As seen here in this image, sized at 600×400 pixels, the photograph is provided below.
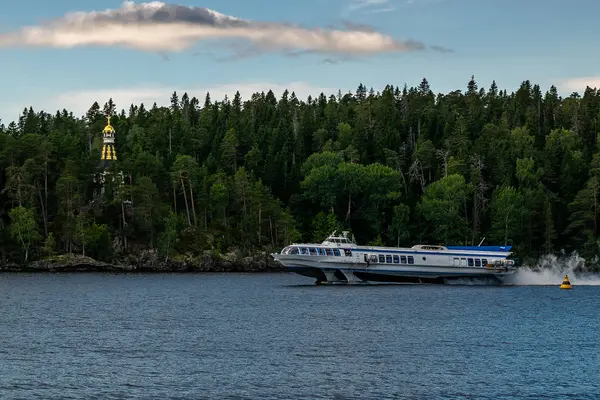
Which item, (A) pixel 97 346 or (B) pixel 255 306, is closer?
(A) pixel 97 346

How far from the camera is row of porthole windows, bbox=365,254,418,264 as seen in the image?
114562 millimetres

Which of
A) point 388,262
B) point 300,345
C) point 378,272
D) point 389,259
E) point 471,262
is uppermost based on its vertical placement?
point 389,259

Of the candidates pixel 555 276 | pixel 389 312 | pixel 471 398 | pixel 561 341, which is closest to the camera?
pixel 471 398

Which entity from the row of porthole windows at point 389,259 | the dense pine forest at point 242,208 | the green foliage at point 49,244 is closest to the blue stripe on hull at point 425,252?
the row of porthole windows at point 389,259

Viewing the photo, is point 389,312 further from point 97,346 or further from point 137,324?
point 97,346

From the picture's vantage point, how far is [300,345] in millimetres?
64500

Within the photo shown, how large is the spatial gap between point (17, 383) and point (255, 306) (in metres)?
46.3

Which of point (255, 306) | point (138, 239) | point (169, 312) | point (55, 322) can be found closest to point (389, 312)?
point (255, 306)

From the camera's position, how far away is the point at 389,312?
→ 87.1 m

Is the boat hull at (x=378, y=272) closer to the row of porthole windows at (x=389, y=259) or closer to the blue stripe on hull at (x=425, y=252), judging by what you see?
the row of porthole windows at (x=389, y=259)

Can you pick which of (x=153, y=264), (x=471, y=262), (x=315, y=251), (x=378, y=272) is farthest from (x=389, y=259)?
(x=153, y=264)

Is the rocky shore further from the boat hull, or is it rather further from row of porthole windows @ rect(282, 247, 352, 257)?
row of porthole windows @ rect(282, 247, 352, 257)

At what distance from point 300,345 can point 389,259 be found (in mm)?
52220

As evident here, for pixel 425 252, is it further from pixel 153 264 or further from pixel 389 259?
pixel 153 264
